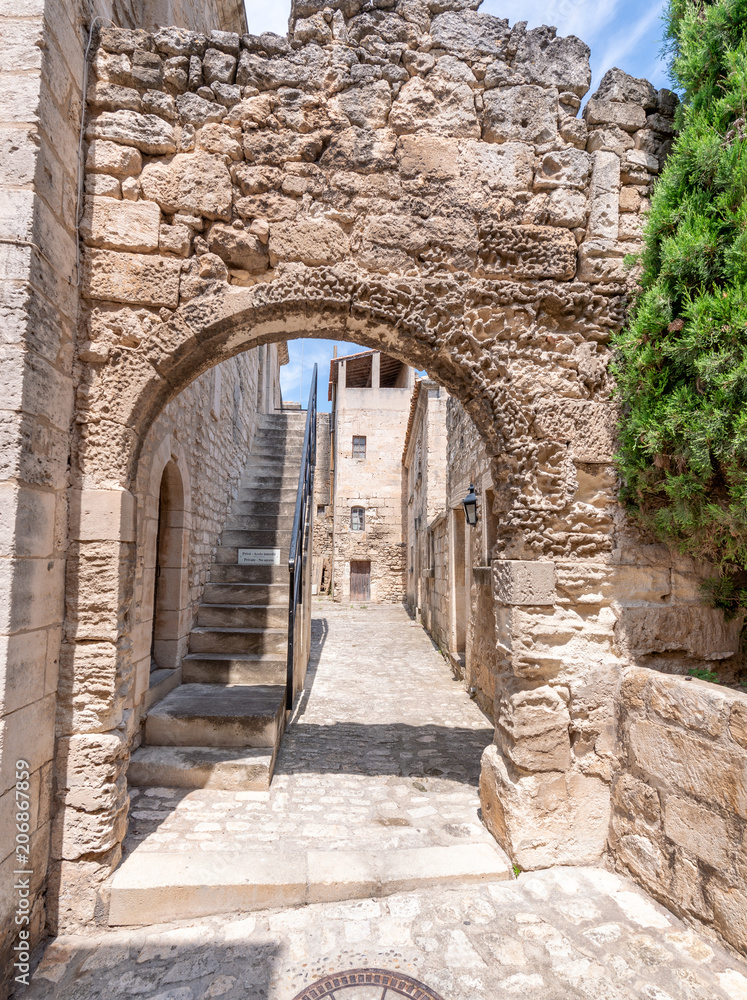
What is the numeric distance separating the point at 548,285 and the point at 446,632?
5943 mm

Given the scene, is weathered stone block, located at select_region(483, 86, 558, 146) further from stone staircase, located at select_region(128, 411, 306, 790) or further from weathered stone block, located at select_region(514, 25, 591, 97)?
stone staircase, located at select_region(128, 411, 306, 790)

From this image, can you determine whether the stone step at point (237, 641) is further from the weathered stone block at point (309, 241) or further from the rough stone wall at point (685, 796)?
the weathered stone block at point (309, 241)

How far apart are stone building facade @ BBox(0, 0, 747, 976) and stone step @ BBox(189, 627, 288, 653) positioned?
2.37 m

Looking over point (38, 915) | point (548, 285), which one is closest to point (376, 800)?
point (38, 915)

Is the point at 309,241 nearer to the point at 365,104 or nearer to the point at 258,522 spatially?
the point at 365,104

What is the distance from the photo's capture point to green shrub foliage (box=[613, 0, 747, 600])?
2.07 meters

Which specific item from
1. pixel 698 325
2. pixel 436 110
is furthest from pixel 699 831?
pixel 436 110

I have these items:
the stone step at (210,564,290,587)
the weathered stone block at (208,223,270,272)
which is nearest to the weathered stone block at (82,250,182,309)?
the weathered stone block at (208,223,270,272)

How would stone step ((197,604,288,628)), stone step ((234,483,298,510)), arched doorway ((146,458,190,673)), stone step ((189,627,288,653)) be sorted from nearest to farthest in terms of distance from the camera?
arched doorway ((146,458,190,673)), stone step ((189,627,288,653)), stone step ((197,604,288,628)), stone step ((234,483,298,510))

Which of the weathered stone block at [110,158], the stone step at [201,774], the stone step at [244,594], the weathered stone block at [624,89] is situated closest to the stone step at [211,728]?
the stone step at [201,774]

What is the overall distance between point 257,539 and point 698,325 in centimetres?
530

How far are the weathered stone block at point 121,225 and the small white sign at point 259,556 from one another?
13.1ft

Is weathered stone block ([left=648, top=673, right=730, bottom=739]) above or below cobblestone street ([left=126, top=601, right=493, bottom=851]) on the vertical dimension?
above

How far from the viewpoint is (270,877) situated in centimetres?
242
